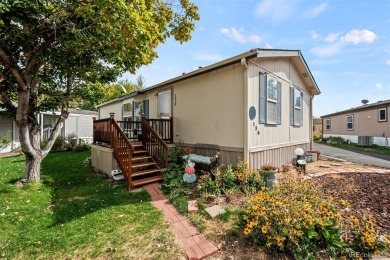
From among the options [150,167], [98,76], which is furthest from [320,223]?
[98,76]

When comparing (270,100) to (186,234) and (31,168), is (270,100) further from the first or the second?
(31,168)

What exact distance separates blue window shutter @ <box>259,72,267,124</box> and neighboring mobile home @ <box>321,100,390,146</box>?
15.9 metres

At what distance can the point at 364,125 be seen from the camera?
18188 mm

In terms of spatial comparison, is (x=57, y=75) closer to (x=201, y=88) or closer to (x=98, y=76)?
(x=98, y=76)

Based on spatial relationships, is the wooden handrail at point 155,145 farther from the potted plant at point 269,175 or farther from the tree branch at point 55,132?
the potted plant at point 269,175

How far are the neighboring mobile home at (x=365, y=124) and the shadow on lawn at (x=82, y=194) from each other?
66.6 feet

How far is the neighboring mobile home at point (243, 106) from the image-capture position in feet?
18.8

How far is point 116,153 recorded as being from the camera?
21.5ft

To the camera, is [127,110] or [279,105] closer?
[279,105]

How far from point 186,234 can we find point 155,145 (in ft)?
13.4

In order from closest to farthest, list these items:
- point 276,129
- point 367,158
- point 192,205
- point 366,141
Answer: point 192,205, point 276,129, point 367,158, point 366,141

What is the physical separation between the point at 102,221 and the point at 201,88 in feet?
16.4

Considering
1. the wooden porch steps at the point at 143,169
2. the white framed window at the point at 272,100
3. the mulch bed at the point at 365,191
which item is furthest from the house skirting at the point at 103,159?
the mulch bed at the point at 365,191

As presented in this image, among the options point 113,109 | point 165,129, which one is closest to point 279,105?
point 165,129
